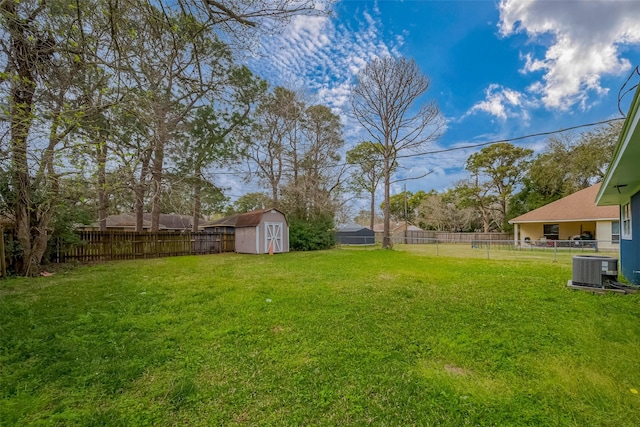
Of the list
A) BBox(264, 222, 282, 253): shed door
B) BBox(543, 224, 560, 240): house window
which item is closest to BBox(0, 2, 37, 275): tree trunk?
BBox(264, 222, 282, 253): shed door

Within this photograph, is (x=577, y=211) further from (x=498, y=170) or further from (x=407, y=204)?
(x=407, y=204)

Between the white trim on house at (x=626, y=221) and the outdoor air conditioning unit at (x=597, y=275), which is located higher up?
→ the white trim on house at (x=626, y=221)

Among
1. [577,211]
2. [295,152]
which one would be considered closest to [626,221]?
[577,211]

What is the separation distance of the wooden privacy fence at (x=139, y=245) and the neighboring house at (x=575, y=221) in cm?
1667

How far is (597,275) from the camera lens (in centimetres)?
536

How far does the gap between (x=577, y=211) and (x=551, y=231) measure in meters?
2.64

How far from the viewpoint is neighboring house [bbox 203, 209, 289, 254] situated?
14.4m

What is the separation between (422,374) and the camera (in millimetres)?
2432

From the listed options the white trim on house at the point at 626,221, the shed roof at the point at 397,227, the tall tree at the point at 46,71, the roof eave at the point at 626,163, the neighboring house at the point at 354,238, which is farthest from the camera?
the shed roof at the point at 397,227

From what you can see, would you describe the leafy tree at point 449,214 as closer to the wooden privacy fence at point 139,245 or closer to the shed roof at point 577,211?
the shed roof at point 577,211

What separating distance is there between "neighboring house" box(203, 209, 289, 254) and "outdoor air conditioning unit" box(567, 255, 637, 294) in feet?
38.2

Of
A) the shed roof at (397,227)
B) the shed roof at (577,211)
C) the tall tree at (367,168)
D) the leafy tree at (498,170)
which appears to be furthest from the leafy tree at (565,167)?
the tall tree at (367,168)

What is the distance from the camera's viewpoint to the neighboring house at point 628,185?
3.00 metres

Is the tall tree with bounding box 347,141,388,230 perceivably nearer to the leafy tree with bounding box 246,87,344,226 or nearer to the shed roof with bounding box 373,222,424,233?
the leafy tree with bounding box 246,87,344,226
